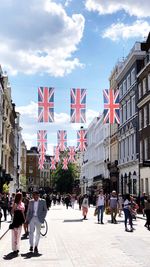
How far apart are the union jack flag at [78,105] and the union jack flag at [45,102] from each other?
4.57 feet

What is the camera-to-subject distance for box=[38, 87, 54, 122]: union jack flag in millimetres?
27844

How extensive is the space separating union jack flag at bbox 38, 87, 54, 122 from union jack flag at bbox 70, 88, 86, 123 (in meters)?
1.39

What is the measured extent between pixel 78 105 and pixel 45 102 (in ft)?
6.94

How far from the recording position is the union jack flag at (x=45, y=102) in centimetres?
2784

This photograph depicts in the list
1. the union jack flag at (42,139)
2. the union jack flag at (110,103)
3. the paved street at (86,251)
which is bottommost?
the paved street at (86,251)

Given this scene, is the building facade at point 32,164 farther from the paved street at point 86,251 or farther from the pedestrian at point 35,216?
the pedestrian at point 35,216

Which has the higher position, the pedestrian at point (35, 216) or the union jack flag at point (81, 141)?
the union jack flag at point (81, 141)

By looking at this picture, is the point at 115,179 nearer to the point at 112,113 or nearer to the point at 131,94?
the point at 131,94

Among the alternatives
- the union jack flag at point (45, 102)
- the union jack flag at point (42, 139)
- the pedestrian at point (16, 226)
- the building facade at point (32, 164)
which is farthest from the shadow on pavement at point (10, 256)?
the building facade at point (32, 164)

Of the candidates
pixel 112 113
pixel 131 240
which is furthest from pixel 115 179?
pixel 131 240

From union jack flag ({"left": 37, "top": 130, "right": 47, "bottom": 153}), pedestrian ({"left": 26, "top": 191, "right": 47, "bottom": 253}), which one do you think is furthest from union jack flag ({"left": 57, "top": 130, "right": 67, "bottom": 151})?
pedestrian ({"left": 26, "top": 191, "right": 47, "bottom": 253})

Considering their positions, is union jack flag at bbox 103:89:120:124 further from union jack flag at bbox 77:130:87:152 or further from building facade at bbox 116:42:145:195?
union jack flag at bbox 77:130:87:152

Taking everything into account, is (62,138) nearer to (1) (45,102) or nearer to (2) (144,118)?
(2) (144,118)

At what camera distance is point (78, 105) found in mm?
28344
